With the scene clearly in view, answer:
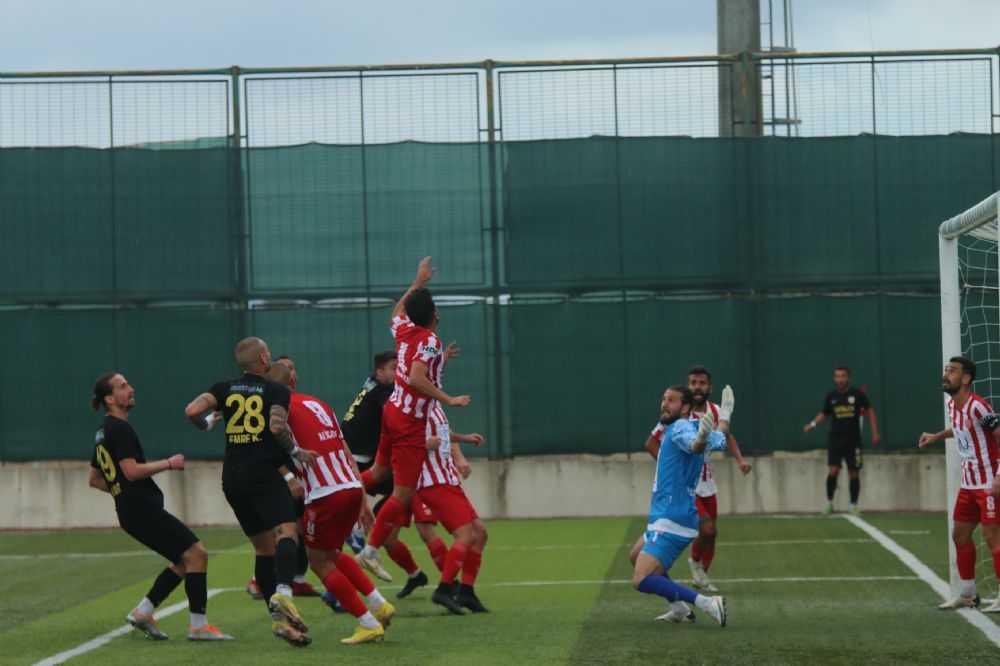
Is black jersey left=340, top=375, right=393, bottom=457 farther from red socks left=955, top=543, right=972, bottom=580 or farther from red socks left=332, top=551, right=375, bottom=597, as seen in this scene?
red socks left=955, top=543, right=972, bottom=580

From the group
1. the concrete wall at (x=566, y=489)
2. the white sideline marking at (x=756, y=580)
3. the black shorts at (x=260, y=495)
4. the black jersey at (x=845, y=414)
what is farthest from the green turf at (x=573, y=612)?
the concrete wall at (x=566, y=489)

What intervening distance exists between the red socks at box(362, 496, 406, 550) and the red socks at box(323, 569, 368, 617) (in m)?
1.94

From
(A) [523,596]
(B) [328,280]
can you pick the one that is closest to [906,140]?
(B) [328,280]

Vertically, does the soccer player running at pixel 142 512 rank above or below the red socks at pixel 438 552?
above

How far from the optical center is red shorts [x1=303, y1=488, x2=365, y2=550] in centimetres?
955

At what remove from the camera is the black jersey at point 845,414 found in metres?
20.5

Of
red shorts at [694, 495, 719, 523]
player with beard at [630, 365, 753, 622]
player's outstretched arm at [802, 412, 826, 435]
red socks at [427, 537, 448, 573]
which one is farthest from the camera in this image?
player's outstretched arm at [802, 412, 826, 435]

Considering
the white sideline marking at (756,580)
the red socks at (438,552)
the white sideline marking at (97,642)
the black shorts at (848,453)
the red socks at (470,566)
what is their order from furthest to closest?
the black shorts at (848,453), the white sideline marking at (756,580), the red socks at (438,552), the red socks at (470,566), the white sideline marking at (97,642)

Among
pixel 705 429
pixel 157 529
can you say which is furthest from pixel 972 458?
pixel 157 529

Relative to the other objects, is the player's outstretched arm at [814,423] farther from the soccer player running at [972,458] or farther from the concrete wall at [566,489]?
the soccer player running at [972,458]

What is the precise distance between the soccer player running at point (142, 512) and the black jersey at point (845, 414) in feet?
39.7

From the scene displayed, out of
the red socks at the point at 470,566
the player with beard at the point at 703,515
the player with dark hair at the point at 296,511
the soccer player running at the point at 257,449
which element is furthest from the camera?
the player with beard at the point at 703,515

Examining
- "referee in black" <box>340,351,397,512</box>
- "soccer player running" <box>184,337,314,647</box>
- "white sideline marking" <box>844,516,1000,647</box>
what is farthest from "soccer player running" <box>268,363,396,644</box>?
"white sideline marking" <box>844,516,1000,647</box>

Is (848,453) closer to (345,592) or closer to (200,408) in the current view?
(345,592)
